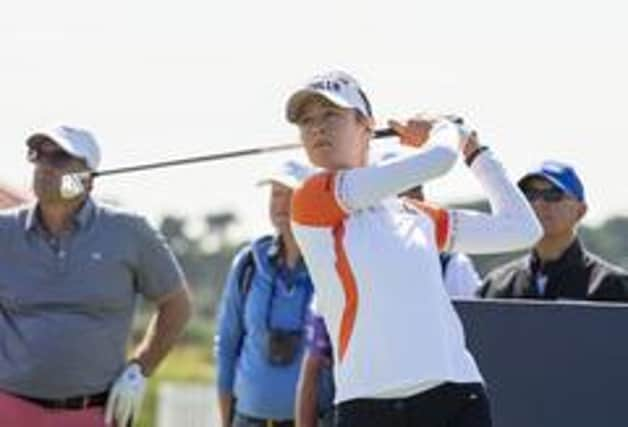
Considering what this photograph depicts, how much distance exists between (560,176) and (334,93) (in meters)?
2.25

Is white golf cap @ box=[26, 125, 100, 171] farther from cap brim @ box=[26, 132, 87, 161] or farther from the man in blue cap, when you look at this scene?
the man in blue cap

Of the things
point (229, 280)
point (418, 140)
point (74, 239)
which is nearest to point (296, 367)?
point (229, 280)

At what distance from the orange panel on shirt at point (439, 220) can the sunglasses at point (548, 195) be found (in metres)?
1.82

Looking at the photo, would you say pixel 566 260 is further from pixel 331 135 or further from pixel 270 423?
pixel 331 135

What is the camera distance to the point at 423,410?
20.5 ft

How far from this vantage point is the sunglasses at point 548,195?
27.7 ft

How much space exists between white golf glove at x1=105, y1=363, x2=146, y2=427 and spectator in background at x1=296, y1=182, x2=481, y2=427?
0.58 metres

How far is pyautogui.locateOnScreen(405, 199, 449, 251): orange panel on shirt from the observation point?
6.59 meters

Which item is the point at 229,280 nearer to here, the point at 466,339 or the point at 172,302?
the point at 172,302

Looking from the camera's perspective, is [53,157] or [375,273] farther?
[53,157]

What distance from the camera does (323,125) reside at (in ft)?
21.1

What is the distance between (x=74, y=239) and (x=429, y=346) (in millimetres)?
2473

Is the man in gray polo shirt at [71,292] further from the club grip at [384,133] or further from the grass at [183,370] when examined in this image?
the grass at [183,370]

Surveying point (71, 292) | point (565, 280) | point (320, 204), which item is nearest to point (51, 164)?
point (71, 292)
